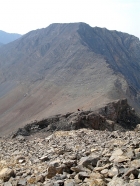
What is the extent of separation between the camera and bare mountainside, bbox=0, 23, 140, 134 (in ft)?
172

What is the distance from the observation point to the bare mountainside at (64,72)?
2061 inches

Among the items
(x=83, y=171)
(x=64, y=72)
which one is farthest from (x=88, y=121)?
(x=64, y=72)

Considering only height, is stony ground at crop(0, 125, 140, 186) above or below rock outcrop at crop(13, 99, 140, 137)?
above

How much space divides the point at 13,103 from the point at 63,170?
5911 cm

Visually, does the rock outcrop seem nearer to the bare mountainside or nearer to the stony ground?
the bare mountainside

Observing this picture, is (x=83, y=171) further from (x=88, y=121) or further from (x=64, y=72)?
(x=64, y=72)

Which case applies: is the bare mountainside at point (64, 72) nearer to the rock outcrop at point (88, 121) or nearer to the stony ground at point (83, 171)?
the rock outcrop at point (88, 121)

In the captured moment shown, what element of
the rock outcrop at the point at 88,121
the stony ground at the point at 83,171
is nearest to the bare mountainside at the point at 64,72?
the rock outcrop at the point at 88,121

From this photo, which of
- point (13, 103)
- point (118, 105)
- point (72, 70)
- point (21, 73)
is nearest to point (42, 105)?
point (13, 103)

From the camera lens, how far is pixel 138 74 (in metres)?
105

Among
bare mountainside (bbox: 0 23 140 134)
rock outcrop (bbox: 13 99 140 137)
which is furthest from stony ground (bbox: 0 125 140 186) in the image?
bare mountainside (bbox: 0 23 140 134)

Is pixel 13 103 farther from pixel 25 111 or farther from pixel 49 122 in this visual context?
pixel 49 122

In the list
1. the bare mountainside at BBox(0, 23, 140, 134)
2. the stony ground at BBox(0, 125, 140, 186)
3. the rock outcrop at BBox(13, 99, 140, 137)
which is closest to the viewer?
the stony ground at BBox(0, 125, 140, 186)

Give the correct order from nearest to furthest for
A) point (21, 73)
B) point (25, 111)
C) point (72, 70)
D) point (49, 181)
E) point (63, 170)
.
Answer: point (49, 181) < point (63, 170) < point (25, 111) < point (72, 70) < point (21, 73)
